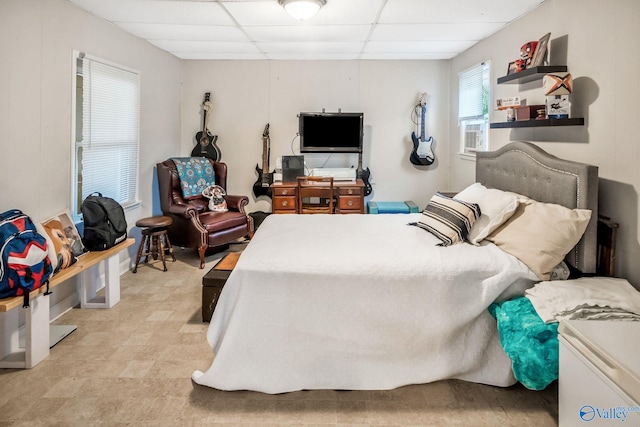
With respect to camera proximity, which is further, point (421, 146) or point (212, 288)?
point (421, 146)

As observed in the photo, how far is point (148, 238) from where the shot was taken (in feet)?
15.6

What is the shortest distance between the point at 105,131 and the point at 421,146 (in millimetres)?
3778

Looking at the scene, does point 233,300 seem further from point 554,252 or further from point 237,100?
point 237,100

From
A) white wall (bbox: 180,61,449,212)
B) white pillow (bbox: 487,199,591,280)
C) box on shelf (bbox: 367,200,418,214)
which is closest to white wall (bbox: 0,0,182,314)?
white wall (bbox: 180,61,449,212)

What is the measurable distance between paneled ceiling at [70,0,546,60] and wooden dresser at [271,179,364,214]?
63.6 inches

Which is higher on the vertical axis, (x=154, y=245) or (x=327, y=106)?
(x=327, y=106)

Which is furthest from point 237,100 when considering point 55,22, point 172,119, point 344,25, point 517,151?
point 517,151

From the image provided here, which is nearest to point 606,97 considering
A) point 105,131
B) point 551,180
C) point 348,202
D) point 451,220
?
point 551,180

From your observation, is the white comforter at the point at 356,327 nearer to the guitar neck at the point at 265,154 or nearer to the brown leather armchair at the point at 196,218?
the brown leather armchair at the point at 196,218

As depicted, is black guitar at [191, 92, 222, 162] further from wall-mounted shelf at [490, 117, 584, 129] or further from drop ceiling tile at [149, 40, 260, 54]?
wall-mounted shelf at [490, 117, 584, 129]

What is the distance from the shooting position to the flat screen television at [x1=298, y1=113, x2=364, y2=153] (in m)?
5.67

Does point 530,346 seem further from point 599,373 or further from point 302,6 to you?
point 302,6

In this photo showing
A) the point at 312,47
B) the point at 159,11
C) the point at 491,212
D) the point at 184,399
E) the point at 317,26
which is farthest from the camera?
the point at 312,47

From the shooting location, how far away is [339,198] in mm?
5477
